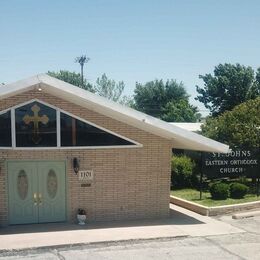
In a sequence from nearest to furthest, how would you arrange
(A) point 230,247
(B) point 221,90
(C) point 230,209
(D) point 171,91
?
(A) point 230,247 < (C) point 230,209 < (B) point 221,90 < (D) point 171,91

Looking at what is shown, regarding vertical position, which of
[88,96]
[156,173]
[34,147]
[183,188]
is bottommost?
[183,188]

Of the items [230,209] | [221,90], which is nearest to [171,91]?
[221,90]

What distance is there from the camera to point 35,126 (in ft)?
49.0

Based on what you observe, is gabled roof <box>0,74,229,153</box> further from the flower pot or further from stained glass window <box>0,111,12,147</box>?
the flower pot

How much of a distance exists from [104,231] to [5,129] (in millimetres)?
4302

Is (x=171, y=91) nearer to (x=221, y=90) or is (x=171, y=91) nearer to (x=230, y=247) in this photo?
(x=221, y=90)

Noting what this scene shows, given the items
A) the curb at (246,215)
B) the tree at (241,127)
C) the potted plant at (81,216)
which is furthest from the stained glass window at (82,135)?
the tree at (241,127)

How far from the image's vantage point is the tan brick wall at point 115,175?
1545cm

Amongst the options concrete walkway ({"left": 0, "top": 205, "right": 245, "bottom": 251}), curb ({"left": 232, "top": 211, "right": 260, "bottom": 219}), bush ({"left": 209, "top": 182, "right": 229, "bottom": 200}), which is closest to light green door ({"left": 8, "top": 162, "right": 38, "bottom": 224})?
concrete walkway ({"left": 0, "top": 205, "right": 245, "bottom": 251})

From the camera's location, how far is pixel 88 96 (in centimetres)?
1471

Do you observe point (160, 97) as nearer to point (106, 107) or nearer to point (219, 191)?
point (219, 191)

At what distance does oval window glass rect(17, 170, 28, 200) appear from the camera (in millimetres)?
15547

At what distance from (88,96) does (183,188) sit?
39.3 ft

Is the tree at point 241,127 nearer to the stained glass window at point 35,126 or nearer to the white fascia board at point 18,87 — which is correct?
the stained glass window at point 35,126
